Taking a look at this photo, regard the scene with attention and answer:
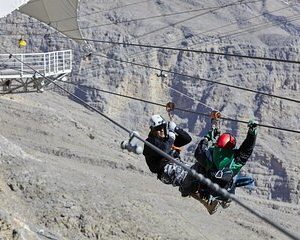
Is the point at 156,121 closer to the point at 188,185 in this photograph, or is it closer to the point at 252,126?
the point at 188,185

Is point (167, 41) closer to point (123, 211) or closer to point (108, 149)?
point (108, 149)

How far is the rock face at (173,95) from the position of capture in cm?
5991

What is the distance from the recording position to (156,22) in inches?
4473

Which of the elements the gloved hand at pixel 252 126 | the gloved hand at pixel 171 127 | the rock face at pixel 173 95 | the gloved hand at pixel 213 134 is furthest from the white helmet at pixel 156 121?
the rock face at pixel 173 95

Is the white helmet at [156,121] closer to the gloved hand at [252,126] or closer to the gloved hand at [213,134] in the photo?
the gloved hand at [213,134]

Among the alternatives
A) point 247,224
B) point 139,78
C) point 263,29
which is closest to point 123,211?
point 247,224

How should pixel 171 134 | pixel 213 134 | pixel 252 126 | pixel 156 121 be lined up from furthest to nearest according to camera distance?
pixel 171 134, pixel 156 121, pixel 213 134, pixel 252 126

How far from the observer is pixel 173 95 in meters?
113

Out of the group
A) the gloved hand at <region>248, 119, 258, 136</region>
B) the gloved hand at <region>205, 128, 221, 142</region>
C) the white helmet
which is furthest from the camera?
the white helmet

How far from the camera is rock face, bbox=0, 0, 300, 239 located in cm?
5991

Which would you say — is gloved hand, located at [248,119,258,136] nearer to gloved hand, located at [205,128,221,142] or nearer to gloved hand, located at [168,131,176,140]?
gloved hand, located at [205,128,221,142]

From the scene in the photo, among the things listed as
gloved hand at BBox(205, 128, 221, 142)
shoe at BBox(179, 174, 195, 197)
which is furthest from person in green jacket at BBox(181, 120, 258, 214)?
shoe at BBox(179, 174, 195, 197)

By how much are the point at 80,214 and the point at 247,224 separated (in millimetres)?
20088

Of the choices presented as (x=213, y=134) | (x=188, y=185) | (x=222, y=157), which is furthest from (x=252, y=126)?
(x=188, y=185)
